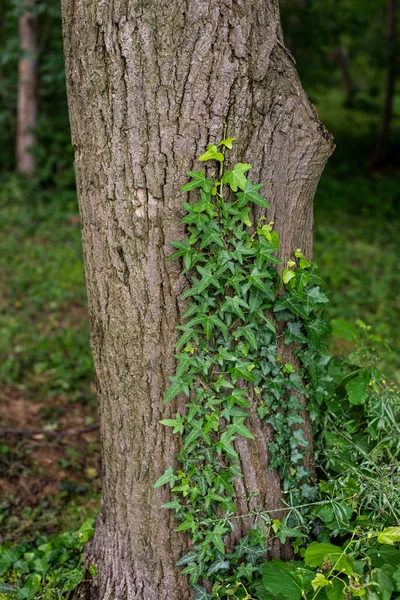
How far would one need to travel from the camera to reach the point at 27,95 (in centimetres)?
941

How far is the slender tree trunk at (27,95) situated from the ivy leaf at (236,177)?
7.48 metres

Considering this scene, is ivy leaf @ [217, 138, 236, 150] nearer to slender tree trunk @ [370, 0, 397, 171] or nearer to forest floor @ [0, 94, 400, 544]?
forest floor @ [0, 94, 400, 544]

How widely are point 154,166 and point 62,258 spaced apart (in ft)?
17.5

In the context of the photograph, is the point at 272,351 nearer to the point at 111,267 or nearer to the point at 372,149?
the point at 111,267

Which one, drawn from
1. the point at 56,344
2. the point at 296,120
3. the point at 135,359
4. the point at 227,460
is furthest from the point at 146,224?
the point at 56,344

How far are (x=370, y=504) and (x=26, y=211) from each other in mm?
7438

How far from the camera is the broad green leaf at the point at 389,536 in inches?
84.4

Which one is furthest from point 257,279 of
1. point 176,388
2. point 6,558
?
point 6,558

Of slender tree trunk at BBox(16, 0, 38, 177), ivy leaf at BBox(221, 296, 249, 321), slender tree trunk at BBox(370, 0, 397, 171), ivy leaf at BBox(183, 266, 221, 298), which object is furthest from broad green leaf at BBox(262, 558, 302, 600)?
slender tree trunk at BBox(370, 0, 397, 171)

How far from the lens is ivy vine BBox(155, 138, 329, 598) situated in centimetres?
213

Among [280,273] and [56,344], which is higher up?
[280,273]

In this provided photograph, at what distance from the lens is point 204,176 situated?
2096 mm

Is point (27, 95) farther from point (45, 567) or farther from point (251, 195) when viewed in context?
point (251, 195)

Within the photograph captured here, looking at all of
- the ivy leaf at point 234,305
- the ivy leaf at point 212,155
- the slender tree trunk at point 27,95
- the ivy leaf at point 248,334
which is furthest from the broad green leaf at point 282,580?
the slender tree trunk at point 27,95
